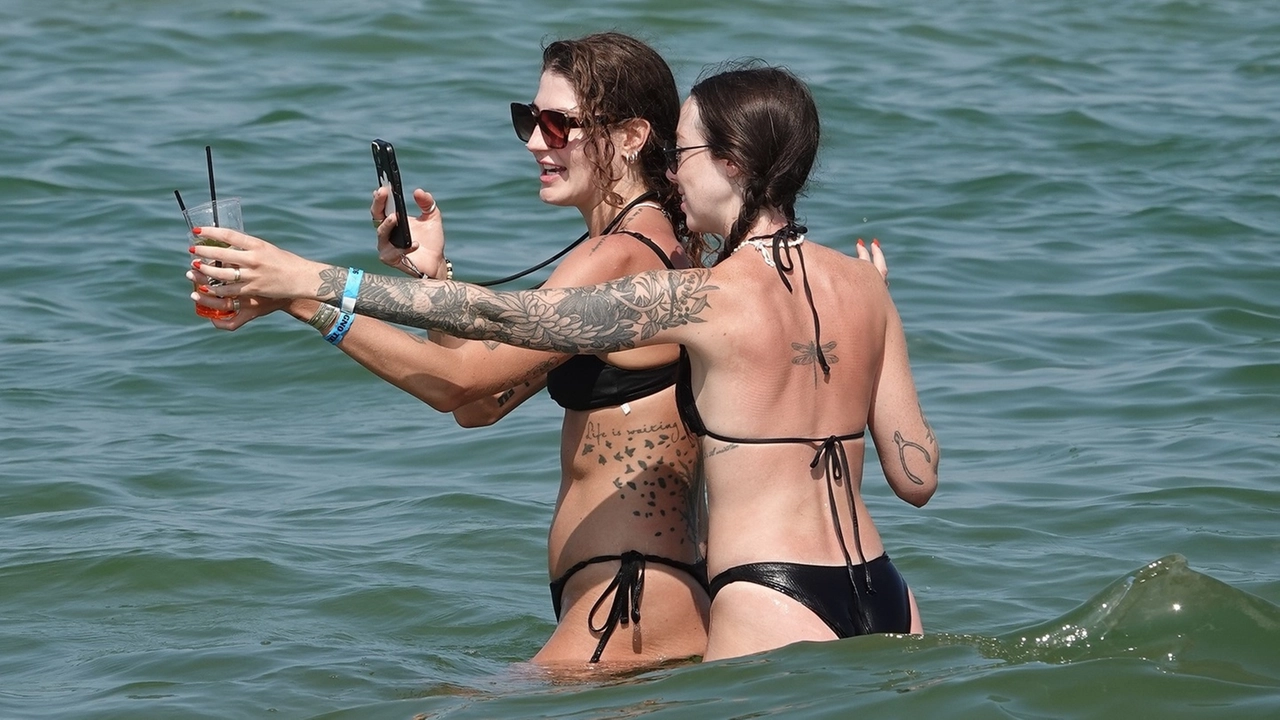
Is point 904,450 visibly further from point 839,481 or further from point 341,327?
point 341,327

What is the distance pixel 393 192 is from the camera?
13.4 ft

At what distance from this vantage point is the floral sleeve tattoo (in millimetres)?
3637

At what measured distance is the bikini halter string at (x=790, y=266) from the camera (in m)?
3.75

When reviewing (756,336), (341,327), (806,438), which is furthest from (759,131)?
(341,327)

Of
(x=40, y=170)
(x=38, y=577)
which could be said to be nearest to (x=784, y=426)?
(x=38, y=577)

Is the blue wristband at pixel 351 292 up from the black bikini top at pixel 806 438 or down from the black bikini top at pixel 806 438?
up

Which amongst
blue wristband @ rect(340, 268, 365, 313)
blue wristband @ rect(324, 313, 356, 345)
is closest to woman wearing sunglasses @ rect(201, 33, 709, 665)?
blue wristband @ rect(324, 313, 356, 345)

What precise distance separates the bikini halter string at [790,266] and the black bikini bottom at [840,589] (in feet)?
1.49

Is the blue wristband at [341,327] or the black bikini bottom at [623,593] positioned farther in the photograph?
the black bikini bottom at [623,593]

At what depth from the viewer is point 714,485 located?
3.82 meters

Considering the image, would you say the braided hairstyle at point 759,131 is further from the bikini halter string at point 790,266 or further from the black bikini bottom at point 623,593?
the black bikini bottom at point 623,593

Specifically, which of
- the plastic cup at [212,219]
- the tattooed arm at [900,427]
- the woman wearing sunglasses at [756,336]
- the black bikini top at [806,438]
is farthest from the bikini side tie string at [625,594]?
the plastic cup at [212,219]

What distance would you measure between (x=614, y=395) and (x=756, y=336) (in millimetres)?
592

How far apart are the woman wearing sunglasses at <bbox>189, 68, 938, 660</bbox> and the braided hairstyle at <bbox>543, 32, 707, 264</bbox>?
41 centimetres
